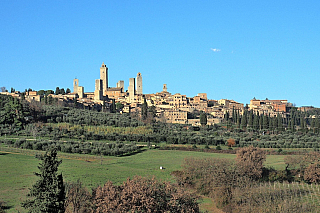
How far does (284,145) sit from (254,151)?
1530cm

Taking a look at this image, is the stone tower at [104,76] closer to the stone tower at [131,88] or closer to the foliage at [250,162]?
the stone tower at [131,88]

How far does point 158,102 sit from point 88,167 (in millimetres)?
67758

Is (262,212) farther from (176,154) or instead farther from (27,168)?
(176,154)

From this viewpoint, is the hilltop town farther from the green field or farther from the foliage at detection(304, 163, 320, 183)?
the foliage at detection(304, 163, 320, 183)

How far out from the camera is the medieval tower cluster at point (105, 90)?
104 metres

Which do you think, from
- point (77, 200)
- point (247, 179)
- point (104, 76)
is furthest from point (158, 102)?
point (77, 200)

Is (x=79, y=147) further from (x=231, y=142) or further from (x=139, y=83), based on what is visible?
(x=139, y=83)

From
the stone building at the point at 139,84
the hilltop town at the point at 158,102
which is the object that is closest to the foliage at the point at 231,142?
the hilltop town at the point at 158,102

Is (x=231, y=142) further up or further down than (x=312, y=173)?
further up

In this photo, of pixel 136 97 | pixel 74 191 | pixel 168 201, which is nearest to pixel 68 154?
pixel 74 191

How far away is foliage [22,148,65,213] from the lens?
59.0 feet

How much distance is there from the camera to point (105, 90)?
114250 mm

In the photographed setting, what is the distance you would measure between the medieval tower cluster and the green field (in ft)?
193

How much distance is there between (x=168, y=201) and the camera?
20.0m
